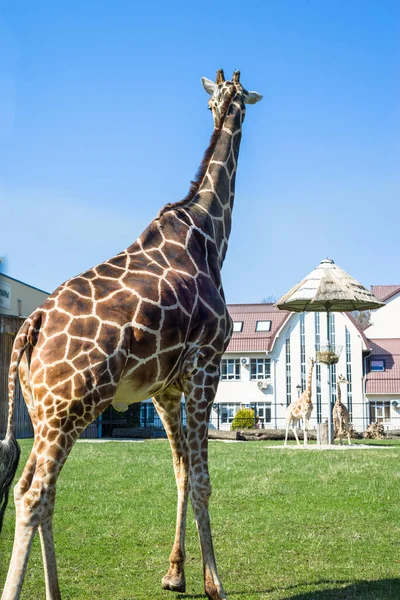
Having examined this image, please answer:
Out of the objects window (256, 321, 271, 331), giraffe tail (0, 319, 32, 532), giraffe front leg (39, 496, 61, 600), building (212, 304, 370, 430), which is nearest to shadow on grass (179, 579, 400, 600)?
giraffe front leg (39, 496, 61, 600)

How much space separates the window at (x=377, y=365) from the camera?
44.6 meters

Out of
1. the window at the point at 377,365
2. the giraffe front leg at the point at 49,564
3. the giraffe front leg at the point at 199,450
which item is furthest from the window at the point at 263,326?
the giraffe front leg at the point at 49,564

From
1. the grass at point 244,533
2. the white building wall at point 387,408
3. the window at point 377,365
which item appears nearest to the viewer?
the grass at point 244,533

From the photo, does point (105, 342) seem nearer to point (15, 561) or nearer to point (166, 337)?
point (166, 337)

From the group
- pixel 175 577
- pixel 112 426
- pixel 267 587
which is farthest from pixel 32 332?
pixel 112 426

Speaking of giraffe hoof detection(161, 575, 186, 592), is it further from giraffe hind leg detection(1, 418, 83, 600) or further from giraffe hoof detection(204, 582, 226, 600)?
giraffe hind leg detection(1, 418, 83, 600)

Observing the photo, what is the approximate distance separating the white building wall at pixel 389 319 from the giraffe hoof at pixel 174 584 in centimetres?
4542

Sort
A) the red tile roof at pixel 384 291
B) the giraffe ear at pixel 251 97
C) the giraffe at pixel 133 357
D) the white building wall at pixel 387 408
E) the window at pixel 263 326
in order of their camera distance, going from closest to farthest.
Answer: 1. the giraffe at pixel 133 357
2. the giraffe ear at pixel 251 97
3. the white building wall at pixel 387 408
4. the window at pixel 263 326
5. the red tile roof at pixel 384 291

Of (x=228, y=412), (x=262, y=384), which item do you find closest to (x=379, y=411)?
(x=262, y=384)

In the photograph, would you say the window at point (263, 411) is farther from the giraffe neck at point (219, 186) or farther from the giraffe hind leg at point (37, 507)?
the giraffe hind leg at point (37, 507)

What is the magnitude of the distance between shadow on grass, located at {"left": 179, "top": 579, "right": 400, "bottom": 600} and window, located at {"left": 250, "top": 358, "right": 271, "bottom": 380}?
39.5m

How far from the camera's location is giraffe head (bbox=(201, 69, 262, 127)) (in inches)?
292

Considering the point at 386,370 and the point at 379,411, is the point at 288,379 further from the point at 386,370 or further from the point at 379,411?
the point at 386,370

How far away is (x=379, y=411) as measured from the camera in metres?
43.7
